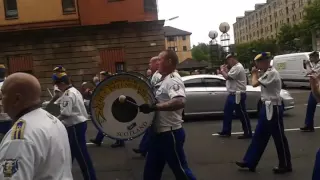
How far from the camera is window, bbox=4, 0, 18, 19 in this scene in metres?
27.7

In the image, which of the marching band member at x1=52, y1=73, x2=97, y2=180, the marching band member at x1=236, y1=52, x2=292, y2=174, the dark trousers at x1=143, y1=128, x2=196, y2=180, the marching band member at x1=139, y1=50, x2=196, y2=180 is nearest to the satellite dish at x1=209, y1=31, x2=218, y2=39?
the marching band member at x1=236, y1=52, x2=292, y2=174

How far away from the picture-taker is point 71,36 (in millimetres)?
26844

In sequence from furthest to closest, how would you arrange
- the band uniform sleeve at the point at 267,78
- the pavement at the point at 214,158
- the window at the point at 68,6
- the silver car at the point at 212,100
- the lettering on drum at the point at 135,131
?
the window at the point at 68,6 → the silver car at the point at 212,100 → the pavement at the point at 214,158 → the band uniform sleeve at the point at 267,78 → the lettering on drum at the point at 135,131

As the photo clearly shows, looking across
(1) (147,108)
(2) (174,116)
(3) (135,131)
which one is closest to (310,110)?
(2) (174,116)

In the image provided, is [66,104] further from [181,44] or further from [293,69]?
[181,44]

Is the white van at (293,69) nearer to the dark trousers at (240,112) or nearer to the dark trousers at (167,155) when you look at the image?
the dark trousers at (240,112)

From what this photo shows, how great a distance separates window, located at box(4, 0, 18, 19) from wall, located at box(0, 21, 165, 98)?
1713 mm

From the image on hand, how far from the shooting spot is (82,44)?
2700 centimetres

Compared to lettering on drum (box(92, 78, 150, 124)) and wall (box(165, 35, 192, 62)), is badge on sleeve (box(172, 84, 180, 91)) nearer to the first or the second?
lettering on drum (box(92, 78, 150, 124))

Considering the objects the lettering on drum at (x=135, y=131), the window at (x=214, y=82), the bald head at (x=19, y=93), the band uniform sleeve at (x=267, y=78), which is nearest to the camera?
the bald head at (x=19, y=93)

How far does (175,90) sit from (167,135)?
0.51m

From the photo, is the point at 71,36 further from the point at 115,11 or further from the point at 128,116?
the point at 128,116

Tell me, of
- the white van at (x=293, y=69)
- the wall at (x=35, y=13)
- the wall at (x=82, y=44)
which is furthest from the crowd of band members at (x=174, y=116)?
the wall at (x=35, y=13)

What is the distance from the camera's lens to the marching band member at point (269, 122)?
6480 millimetres
